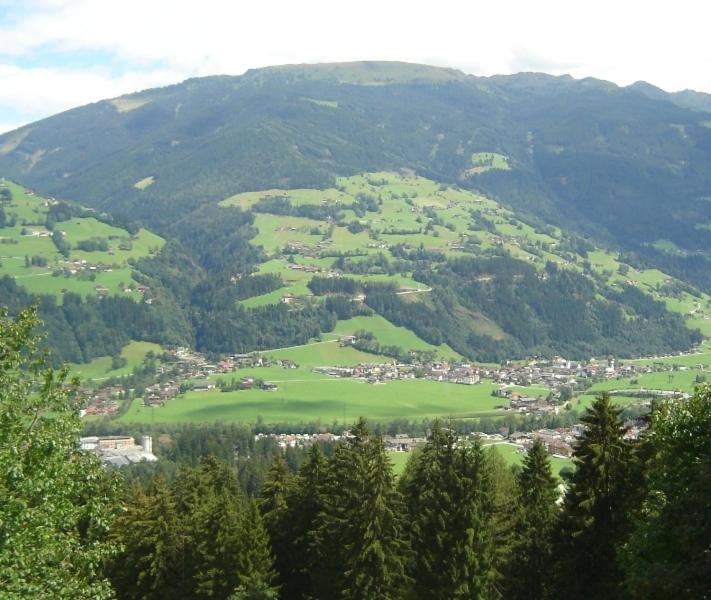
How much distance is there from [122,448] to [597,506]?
300ft

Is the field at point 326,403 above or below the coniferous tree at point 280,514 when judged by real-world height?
below

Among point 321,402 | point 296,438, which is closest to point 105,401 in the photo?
point 321,402

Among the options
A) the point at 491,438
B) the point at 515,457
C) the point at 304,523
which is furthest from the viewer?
the point at 491,438

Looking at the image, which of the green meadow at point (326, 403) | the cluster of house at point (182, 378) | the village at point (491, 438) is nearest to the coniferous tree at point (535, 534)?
the village at point (491, 438)

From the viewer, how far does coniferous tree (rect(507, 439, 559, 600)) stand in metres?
30.7

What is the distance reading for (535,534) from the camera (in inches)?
1254

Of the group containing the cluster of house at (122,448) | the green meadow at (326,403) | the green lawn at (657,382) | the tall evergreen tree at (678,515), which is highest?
the tall evergreen tree at (678,515)

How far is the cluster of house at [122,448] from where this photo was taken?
334ft

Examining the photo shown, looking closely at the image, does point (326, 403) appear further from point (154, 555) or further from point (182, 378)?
point (154, 555)

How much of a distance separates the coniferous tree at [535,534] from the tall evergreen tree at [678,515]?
283 inches

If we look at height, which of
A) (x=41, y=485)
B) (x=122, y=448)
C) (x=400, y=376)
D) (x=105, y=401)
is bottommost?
(x=122, y=448)

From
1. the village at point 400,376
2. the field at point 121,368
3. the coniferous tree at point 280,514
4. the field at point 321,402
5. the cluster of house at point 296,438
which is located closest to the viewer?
the coniferous tree at point 280,514

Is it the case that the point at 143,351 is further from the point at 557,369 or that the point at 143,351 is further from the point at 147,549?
the point at 147,549

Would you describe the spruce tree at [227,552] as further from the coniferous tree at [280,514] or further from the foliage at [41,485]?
the foliage at [41,485]
